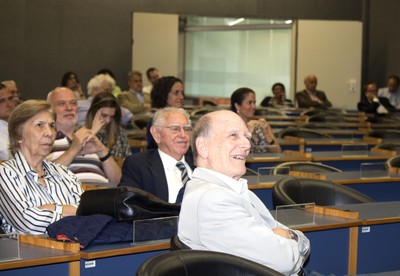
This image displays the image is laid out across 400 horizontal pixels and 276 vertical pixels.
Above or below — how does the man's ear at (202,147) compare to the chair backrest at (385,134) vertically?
above

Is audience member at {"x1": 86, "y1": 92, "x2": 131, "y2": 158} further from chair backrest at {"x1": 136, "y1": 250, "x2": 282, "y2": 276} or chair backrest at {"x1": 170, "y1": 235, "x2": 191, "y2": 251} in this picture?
chair backrest at {"x1": 136, "y1": 250, "x2": 282, "y2": 276}

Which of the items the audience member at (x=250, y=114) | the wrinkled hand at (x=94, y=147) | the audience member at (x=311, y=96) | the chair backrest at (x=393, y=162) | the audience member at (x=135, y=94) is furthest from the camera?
the audience member at (x=311, y=96)

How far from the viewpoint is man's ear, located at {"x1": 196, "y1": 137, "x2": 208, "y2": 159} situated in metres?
2.85

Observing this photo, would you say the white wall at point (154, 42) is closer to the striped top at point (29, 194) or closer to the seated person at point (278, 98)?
the seated person at point (278, 98)

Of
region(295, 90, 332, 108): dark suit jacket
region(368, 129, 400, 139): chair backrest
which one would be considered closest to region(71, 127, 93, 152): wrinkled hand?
region(368, 129, 400, 139): chair backrest

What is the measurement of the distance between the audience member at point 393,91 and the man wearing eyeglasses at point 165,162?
1082cm

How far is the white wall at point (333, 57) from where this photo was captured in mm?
15109

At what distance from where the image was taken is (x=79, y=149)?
460cm

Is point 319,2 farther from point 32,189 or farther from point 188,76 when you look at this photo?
point 32,189

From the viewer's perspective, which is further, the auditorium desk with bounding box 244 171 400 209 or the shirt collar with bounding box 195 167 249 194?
the auditorium desk with bounding box 244 171 400 209

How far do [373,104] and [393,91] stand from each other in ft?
4.36

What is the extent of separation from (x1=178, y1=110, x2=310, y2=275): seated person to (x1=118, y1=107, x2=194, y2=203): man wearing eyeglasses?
1.23m

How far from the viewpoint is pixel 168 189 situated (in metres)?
4.20

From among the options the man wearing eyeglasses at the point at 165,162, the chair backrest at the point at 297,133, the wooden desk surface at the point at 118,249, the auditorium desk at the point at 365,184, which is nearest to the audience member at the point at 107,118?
the auditorium desk at the point at 365,184
